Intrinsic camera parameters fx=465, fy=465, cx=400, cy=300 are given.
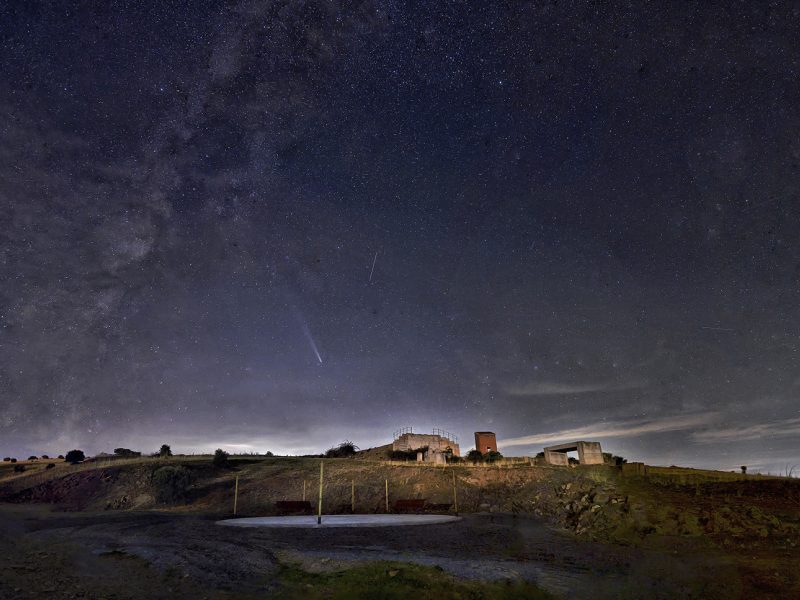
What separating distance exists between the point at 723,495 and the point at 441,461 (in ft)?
137

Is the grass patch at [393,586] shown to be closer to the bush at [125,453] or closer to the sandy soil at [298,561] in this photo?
the sandy soil at [298,561]

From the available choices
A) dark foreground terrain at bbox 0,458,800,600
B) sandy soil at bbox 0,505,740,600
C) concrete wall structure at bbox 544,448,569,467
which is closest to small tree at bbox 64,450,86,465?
dark foreground terrain at bbox 0,458,800,600

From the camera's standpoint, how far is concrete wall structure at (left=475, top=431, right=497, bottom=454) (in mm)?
82000

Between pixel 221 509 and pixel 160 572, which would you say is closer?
pixel 160 572

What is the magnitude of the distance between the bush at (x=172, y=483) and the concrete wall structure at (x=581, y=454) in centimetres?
4591

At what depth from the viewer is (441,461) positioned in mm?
68438

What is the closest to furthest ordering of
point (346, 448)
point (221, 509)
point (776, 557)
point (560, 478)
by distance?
point (776, 557), point (221, 509), point (560, 478), point (346, 448)

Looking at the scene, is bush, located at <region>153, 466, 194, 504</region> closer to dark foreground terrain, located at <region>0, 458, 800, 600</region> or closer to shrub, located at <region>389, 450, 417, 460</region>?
dark foreground terrain, located at <region>0, 458, 800, 600</region>

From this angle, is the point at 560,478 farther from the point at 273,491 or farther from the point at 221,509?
the point at 221,509

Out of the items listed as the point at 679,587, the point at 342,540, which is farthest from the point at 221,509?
the point at 679,587

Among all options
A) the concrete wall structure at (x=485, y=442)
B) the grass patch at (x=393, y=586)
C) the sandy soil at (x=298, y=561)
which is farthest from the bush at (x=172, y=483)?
the concrete wall structure at (x=485, y=442)

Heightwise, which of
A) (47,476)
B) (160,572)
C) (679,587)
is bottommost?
(679,587)

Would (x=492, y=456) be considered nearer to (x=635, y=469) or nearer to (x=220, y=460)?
(x=635, y=469)

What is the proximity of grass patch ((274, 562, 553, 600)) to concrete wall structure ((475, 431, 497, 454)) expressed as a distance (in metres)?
68.7
